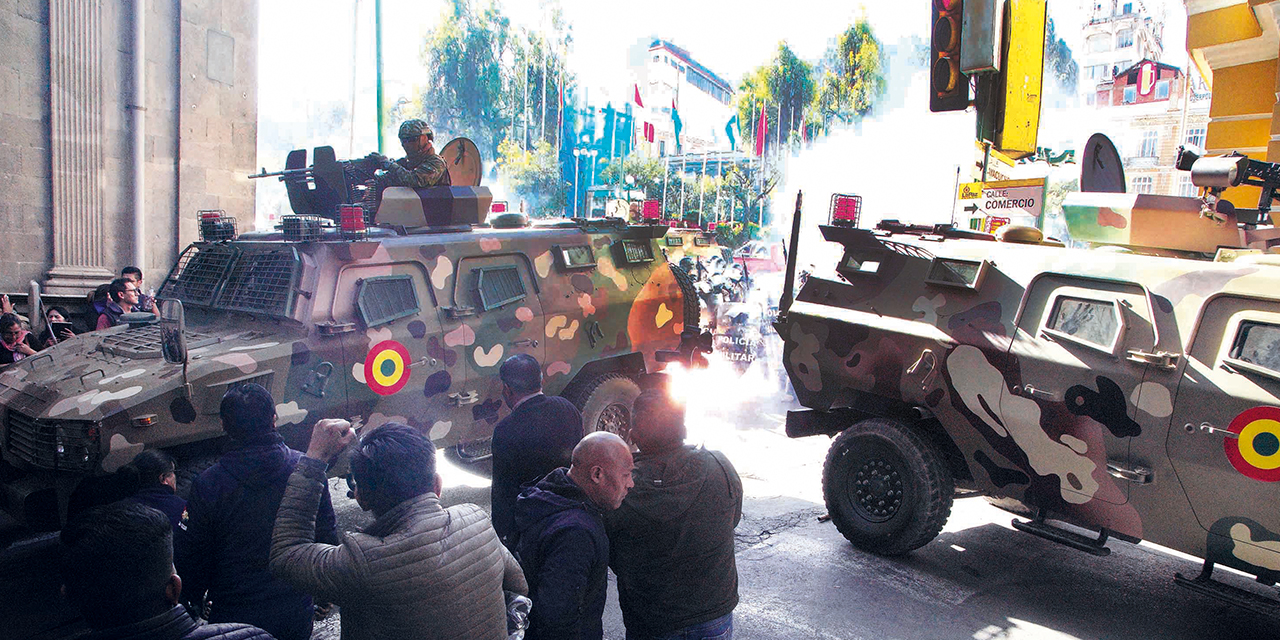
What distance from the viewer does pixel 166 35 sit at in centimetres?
1080

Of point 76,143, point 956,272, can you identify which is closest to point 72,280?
point 76,143

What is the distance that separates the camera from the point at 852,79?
42812mm

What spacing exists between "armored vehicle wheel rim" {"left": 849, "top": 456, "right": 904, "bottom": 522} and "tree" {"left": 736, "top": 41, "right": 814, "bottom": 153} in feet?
127

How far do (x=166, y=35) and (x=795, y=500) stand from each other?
10003mm

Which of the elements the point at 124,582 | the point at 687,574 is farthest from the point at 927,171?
the point at 124,582

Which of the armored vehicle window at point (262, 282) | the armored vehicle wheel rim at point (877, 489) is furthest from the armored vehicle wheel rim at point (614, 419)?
the armored vehicle window at point (262, 282)

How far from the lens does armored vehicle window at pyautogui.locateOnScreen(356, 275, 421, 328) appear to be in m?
5.45

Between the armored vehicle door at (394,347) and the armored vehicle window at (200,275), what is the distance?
1218 millimetres

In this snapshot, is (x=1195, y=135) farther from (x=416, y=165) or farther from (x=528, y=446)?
(x=528, y=446)

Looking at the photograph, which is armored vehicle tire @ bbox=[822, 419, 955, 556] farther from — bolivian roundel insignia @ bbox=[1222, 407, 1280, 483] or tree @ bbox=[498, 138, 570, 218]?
tree @ bbox=[498, 138, 570, 218]

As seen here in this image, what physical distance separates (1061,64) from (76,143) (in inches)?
1895

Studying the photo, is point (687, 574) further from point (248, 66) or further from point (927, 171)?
point (927, 171)

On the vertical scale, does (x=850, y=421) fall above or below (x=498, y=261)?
below

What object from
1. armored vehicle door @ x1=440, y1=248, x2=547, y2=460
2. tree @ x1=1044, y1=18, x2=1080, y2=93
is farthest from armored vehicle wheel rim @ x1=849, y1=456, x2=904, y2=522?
tree @ x1=1044, y1=18, x2=1080, y2=93
